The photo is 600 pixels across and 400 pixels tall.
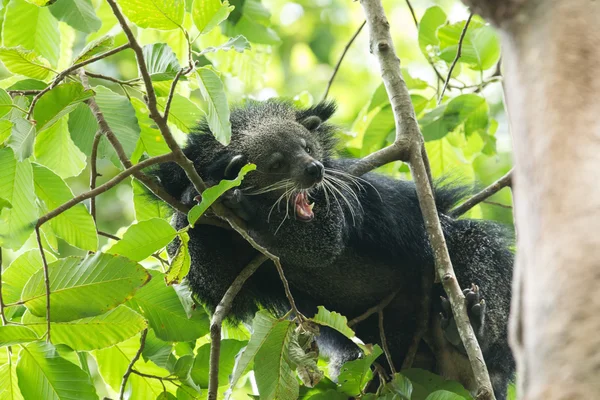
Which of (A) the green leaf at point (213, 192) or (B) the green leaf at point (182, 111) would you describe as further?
(B) the green leaf at point (182, 111)

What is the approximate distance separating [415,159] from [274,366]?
1360 mm

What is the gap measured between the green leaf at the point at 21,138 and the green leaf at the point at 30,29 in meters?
0.92

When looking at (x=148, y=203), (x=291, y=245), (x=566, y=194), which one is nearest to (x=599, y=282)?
(x=566, y=194)

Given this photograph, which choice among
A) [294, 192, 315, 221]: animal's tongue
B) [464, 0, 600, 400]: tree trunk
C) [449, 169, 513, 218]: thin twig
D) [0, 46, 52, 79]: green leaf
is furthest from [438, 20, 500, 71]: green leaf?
[464, 0, 600, 400]: tree trunk

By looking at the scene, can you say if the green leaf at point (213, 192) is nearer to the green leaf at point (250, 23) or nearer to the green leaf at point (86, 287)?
the green leaf at point (86, 287)

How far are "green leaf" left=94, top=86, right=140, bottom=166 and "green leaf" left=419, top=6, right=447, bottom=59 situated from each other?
2.23 meters

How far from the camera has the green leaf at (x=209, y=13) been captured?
9.70 feet

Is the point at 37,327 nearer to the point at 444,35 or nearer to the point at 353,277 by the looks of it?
the point at 353,277

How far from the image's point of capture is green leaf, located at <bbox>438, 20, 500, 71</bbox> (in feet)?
14.5

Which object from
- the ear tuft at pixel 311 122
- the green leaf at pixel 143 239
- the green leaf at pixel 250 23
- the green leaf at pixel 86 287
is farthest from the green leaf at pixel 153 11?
the green leaf at pixel 250 23

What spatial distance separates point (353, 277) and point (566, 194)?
2.84 m

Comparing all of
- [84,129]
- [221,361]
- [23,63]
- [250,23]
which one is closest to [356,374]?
[221,361]

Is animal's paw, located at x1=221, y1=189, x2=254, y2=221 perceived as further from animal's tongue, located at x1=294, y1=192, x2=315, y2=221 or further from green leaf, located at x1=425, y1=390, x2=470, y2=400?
green leaf, located at x1=425, y1=390, x2=470, y2=400

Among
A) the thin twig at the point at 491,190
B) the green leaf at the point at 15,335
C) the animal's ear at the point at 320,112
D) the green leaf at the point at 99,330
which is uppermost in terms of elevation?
the animal's ear at the point at 320,112
